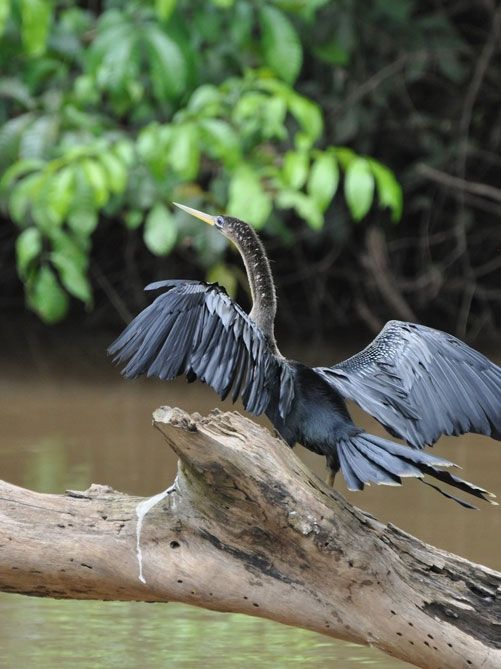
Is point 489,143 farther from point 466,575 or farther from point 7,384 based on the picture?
point 466,575

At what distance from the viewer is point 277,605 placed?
2.49 metres

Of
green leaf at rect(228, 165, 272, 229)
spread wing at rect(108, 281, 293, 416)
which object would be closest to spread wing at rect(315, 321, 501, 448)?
spread wing at rect(108, 281, 293, 416)

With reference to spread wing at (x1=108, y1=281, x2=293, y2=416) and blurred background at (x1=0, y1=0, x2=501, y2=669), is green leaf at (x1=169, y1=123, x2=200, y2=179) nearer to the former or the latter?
blurred background at (x1=0, y1=0, x2=501, y2=669)

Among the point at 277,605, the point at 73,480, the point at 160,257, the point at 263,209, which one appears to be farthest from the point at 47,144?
the point at 277,605

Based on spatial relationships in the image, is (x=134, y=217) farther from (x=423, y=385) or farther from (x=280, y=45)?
(x=423, y=385)

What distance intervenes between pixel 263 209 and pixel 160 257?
9.20 feet

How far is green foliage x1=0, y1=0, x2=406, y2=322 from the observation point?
17.9 feet

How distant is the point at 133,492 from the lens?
458cm

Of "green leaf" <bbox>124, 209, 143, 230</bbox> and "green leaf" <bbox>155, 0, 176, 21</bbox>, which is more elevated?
"green leaf" <bbox>155, 0, 176, 21</bbox>

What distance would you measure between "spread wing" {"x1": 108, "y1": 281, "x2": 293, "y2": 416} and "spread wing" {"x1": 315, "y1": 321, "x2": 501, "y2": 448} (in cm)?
19

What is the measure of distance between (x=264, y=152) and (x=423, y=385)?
3449 mm

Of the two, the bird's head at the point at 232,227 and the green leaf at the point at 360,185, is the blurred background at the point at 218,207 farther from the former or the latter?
the bird's head at the point at 232,227

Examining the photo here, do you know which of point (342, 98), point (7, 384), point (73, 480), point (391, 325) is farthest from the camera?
point (342, 98)

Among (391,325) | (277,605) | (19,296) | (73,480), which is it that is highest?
(391,325)
